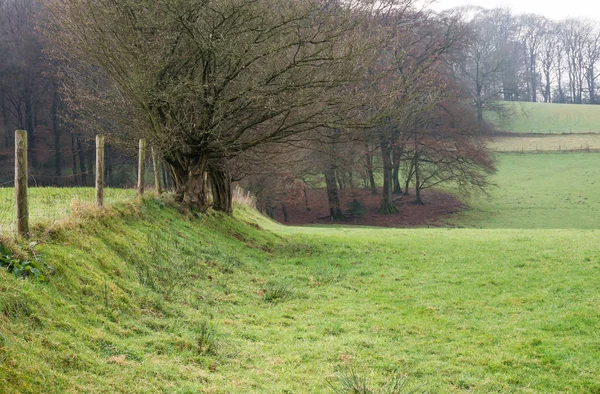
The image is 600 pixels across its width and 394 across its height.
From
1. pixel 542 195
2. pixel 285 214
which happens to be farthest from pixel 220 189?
pixel 542 195

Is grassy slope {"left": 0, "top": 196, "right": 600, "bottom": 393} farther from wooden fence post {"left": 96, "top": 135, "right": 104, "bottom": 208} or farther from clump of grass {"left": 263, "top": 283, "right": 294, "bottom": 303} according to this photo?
wooden fence post {"left": 96, "top": 135, "right": 104, "bottom": 208}

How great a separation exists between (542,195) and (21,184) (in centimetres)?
4538

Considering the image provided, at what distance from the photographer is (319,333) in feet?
27.4

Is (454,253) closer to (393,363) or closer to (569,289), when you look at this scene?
(569,289)

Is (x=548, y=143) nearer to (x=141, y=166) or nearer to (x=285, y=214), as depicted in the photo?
(x=285, y=214)

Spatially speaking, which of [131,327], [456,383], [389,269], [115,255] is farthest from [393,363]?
[389,269]

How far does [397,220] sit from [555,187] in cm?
1643

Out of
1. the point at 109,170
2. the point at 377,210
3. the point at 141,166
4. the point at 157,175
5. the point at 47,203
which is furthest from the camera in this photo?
the point at 377,210

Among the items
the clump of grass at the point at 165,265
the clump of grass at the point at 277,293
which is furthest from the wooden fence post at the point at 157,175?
the clump of grass at the point at 277,293

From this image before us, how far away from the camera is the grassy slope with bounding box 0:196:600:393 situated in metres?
5.75

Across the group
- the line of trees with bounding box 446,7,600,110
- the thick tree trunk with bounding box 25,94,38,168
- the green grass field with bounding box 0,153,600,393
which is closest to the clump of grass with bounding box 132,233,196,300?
the green grass field with bounding box 0,153,600,393

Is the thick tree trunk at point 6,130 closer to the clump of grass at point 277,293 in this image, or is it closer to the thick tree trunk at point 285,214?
the thick tree trunk at point 285,214

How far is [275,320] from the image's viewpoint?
29.4 feet

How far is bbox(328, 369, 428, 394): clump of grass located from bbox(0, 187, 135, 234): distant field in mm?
4603
